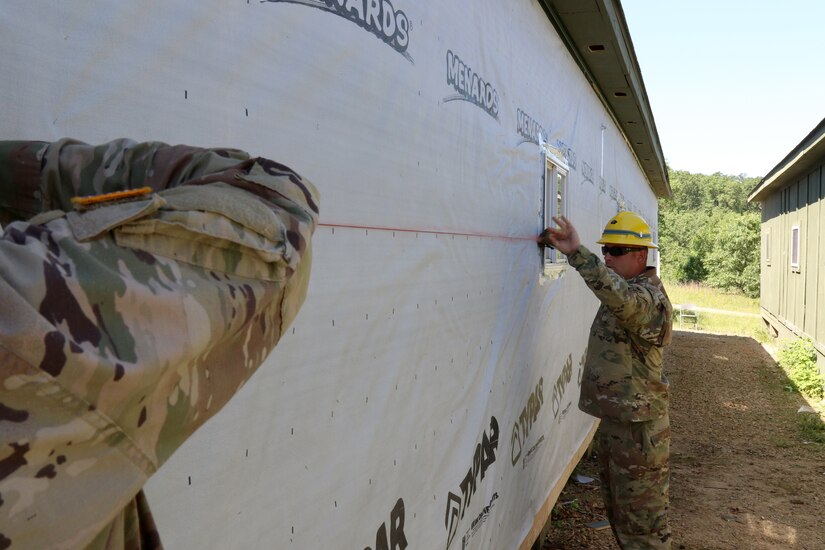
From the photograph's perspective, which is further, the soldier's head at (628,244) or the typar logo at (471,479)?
the soldier's head at (628,244)

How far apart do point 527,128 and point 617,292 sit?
1.16m

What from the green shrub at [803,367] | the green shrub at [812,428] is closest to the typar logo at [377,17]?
the green shrub at [812,428]

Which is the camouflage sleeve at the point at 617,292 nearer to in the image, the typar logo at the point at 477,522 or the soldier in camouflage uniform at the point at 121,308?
the typar logo at the point at 477,522

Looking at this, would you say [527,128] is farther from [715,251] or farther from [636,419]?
[715,251]

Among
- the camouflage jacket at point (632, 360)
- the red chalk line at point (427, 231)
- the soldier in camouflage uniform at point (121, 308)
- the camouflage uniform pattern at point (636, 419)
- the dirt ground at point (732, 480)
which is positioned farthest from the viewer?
the dirt ground at point (732, 480)

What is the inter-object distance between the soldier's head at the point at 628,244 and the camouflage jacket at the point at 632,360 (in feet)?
0.31

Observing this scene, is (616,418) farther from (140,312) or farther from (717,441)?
(717,441)

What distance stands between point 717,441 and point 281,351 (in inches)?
318

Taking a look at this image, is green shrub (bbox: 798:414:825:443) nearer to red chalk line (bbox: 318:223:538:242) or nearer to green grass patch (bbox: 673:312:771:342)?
red chalk line (bbox: 318:223:538:242)

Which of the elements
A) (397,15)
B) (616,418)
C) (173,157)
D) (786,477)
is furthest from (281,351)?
(786,477)

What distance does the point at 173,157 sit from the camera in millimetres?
971

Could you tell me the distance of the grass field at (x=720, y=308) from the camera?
818 inches

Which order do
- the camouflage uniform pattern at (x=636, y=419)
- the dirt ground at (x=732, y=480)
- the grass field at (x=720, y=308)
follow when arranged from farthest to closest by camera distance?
the grass field at (x=720, y=308) < the dirt ground at (x=732, y=480) < the camouflage uniform pattern at (x=636, y=419)

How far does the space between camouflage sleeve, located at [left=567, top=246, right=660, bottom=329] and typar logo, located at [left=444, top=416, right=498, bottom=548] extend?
37.0 inches
